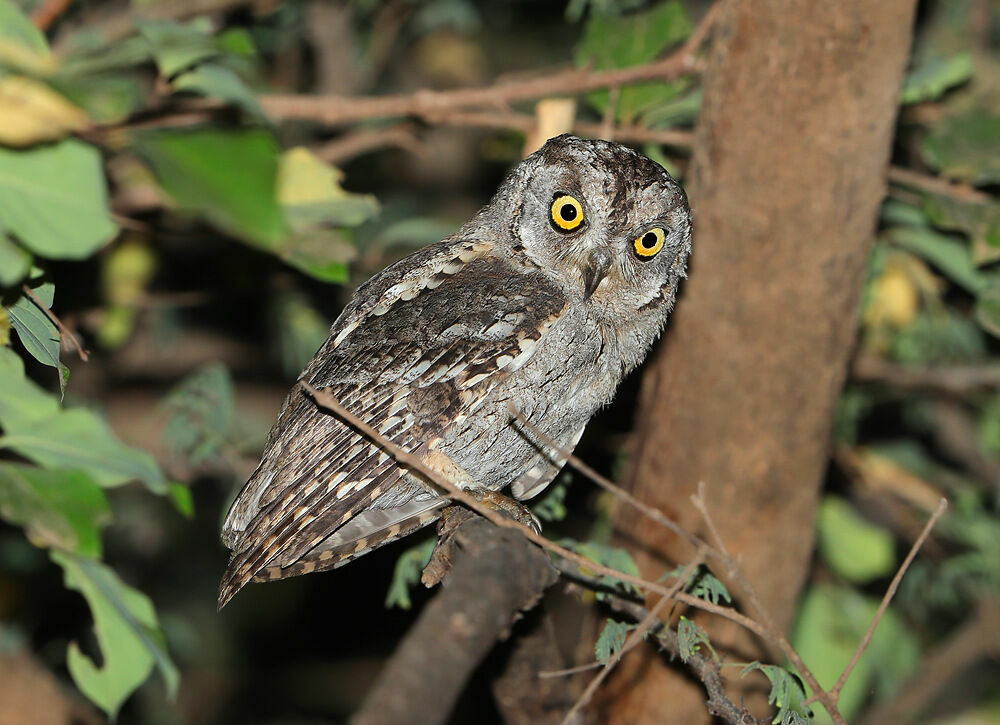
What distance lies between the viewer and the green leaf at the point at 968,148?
351 centimetres

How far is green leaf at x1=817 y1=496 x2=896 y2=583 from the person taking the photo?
167 inches

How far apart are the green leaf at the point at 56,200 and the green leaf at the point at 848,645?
3.25 meters

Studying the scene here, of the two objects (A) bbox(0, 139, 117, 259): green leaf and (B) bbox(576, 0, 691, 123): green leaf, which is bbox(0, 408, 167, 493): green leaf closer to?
(A) bbox(0, 139, 117, 259): green leaf

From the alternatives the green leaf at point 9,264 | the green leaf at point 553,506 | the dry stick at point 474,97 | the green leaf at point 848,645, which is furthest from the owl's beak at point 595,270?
the green leaf at point 848,645

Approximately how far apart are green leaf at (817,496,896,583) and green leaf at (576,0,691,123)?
6.68 feet

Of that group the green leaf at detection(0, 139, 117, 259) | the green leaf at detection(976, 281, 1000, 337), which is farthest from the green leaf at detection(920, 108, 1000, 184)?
the green leaf at detection(0, 139, 117, 259)

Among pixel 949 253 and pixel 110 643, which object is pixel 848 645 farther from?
pixel 110 643

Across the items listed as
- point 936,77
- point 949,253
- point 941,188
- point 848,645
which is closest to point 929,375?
point 949,253

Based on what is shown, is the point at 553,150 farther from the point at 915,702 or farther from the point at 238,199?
the point at 915,702

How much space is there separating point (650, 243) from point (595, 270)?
237 millimetres

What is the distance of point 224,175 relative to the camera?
158 centimetres

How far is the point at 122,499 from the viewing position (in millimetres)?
5219

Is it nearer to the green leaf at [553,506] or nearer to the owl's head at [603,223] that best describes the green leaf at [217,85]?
the owl's head at [603,223]

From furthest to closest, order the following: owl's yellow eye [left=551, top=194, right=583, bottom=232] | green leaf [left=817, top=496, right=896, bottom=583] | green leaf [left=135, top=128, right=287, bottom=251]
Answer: green leaf [left=817, top=496, right=896, bottom=583], owl's yellow eye [left=551, top=194, right=583, bottom=232], green leaf [left=135, top=128, right=287, bottom=251]
